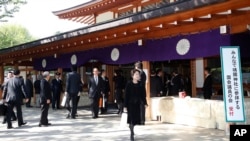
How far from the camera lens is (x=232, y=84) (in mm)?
6328

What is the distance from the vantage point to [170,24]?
29.7 feet

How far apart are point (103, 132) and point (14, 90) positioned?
3458 mm

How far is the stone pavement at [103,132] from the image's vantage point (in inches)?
320

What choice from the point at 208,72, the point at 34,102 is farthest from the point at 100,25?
the point at 34,102

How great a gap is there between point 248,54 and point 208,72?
8.90 ft

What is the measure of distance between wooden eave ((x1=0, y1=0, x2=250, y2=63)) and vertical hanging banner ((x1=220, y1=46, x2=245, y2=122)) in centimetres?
117

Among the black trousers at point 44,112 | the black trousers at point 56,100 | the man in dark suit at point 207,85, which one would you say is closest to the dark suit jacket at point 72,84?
the black trousers at point 44,112

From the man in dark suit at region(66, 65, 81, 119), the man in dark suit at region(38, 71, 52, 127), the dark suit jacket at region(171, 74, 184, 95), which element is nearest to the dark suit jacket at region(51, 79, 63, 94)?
the man in dark suit at region(66, 65, 81, 119)

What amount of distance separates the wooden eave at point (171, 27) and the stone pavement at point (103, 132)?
280cm

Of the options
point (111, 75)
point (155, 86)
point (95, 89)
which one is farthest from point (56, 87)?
point (155, 86)

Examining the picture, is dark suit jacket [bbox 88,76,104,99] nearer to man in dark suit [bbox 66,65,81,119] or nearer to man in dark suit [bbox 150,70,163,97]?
man in dark suit [bbox 66,65,81,119]

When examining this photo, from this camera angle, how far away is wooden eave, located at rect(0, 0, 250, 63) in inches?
291

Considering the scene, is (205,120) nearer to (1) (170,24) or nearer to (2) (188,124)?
(2) (188,124)

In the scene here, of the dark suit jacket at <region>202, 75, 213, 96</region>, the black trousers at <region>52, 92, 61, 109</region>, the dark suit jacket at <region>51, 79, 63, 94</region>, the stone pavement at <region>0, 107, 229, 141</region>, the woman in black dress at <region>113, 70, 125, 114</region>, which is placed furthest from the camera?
the black trousers at <region>52, 92, 61, 109</region>
